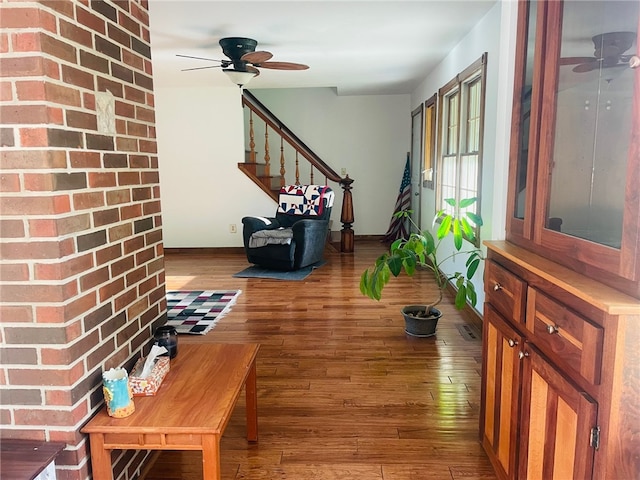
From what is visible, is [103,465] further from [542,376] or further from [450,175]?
[450,175]

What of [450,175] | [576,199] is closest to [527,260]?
[576,199]

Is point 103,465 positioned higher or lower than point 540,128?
lower

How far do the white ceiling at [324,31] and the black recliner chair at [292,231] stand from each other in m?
1.47

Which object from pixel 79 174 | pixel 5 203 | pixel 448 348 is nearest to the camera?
pixel 5 203

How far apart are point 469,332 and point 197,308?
225cm

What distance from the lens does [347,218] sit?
6500 millimetres

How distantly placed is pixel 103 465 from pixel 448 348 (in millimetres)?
2313

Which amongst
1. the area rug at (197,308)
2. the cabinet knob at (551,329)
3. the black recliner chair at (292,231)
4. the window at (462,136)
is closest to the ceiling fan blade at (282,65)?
the window at (462,136)

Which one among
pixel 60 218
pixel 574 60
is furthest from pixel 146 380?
pixel 574 60

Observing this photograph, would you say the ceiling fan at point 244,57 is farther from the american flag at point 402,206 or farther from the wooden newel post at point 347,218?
the american flag at point 402,206

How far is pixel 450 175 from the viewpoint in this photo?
4.72 meters

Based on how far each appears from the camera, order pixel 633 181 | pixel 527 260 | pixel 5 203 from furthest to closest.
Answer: pixel 527 260, pixel 5 203, pixel 633 181

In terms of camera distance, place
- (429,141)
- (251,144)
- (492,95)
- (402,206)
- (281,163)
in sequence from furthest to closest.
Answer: (402,206), (281,163), (251,144), (429,141), (492,95)

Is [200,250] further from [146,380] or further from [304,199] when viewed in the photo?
[146,380]
